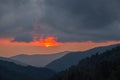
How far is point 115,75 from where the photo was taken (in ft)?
649
